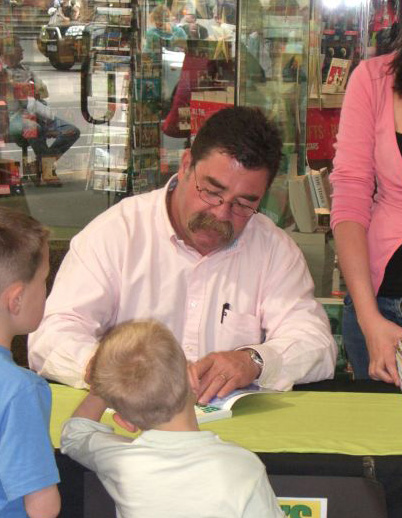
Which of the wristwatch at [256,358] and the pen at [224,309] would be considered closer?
the wristwatch at [256,358]

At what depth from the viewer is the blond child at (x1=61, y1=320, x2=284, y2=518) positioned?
59.8 inches

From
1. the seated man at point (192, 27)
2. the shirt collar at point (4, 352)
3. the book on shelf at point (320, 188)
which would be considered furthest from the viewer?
the seated man at point (192, 27)

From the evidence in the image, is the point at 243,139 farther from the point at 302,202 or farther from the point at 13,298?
the point at 302,202

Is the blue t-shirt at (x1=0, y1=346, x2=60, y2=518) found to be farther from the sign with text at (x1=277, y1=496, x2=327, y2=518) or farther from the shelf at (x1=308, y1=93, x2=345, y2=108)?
the shelf at (x1=308, y1=93, x2=345, y2=108)

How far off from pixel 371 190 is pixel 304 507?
1021mm

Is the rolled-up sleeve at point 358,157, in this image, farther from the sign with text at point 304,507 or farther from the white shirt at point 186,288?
the sign with text at point 304,507

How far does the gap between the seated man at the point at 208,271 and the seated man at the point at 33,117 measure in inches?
114

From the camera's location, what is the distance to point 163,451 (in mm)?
1561

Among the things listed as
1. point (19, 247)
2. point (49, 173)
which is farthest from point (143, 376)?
point (49, 173)

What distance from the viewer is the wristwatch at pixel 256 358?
2.31 m

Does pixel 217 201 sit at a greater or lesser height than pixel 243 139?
lesser

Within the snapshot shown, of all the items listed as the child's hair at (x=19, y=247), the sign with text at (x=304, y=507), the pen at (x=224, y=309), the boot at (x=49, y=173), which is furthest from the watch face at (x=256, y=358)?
the boot at (x=49, y=173)

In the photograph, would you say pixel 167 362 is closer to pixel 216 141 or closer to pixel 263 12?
pixel 216 141

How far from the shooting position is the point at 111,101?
528 centimetres
